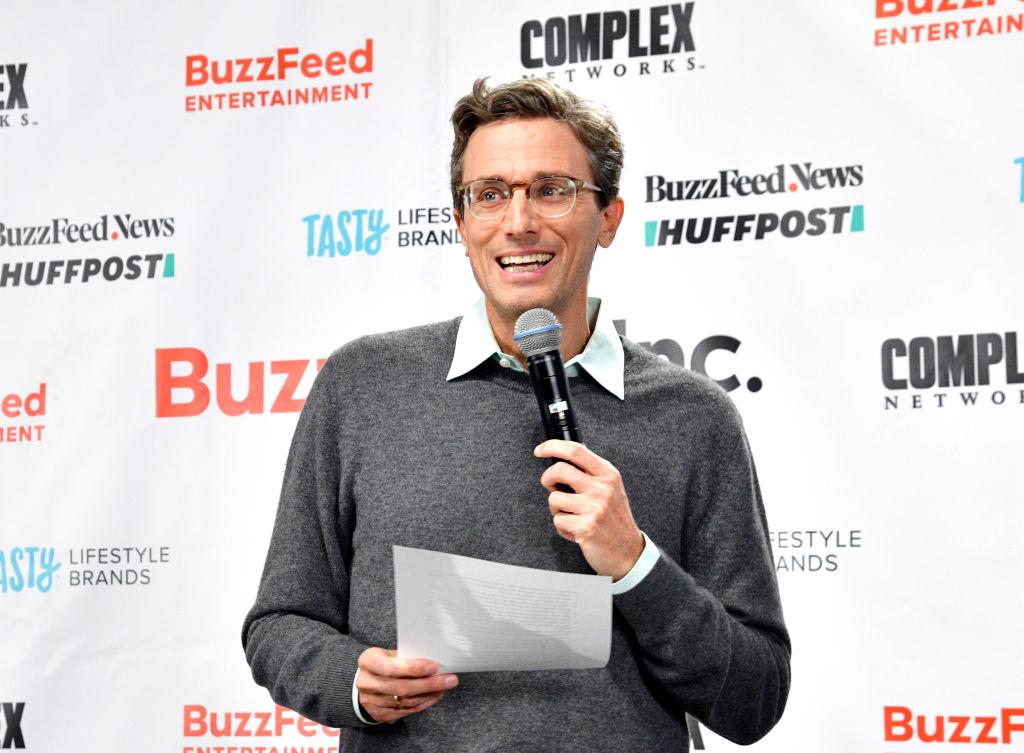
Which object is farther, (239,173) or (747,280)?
(239,173)

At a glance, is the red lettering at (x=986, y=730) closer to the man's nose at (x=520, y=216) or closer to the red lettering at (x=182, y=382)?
the man's nose at (x=520, y=216)

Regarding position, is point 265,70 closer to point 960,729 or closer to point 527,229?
point 527,229

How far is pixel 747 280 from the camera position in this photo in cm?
294

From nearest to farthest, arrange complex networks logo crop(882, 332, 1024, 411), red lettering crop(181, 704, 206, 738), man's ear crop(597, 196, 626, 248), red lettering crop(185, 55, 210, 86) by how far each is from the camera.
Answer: man's ear crop(597, 196, 626, 248), complex networks logo crop(882, 332, 1024, 411), red lettering crop(181, 704, 206, 738), red lettering crop(185, 55, 210, 86)

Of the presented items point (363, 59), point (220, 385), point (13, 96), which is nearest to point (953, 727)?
point (220, 385)

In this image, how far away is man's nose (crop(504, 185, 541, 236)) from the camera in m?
1.72

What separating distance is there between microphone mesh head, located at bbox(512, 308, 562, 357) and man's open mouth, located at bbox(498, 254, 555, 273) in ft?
0.38

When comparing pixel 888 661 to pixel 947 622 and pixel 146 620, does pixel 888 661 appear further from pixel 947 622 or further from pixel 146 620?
pixel 146 620

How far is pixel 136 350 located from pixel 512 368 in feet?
6.05

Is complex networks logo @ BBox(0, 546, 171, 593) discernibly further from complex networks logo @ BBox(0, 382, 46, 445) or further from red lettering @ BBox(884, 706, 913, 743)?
red lettering @ BBox(884, 706, 913, 743)

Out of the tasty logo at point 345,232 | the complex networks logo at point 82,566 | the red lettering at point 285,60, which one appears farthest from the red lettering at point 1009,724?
the red lettering at point 285,60

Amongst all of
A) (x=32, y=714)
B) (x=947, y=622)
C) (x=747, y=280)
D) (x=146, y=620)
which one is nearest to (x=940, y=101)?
(x=747, y=280)

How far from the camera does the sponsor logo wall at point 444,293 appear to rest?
278 cm

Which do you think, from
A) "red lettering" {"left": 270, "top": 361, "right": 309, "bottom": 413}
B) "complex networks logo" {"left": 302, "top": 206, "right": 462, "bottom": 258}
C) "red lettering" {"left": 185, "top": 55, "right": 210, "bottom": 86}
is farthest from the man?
"red lettering" {"left": 185, "top": 55, "right": 210, "bottom": 86}
